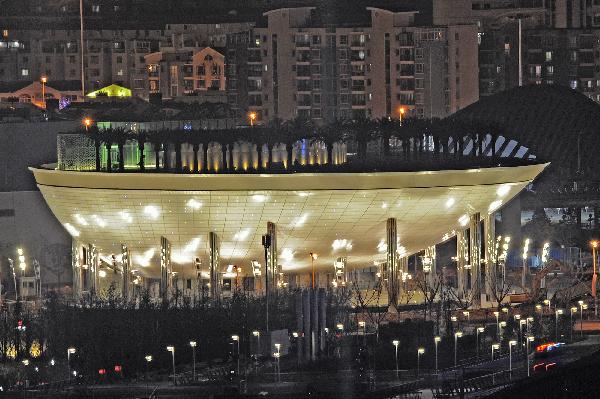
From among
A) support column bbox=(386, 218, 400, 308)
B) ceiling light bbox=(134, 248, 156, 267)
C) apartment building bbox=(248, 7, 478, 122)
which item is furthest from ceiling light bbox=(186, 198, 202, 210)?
apartment building bbox=(248, 7, 478, 122)

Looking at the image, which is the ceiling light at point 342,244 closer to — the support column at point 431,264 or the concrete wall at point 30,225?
the support column at point 431,264

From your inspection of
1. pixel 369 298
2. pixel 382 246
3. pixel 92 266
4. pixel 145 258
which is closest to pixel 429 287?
pixel 369 298

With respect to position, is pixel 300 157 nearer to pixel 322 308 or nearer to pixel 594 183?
pixel 322 308

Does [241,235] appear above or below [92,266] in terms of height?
above

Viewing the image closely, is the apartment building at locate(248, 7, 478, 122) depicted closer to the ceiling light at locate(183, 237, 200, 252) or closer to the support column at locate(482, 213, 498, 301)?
the support column at locate(482, 213, 498, 301)

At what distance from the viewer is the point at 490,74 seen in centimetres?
13862

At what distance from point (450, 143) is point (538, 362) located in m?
22.4

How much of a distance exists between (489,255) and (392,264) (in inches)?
163

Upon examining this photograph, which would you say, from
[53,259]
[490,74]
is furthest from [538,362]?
[490,74]

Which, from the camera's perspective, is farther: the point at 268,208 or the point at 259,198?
the point at 268,208

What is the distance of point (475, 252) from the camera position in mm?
83438

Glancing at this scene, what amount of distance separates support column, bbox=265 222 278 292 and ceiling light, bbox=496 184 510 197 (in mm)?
6318

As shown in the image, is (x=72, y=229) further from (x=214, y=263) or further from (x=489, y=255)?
(x=489, y=255)

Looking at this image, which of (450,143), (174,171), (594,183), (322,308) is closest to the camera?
(322,308)
